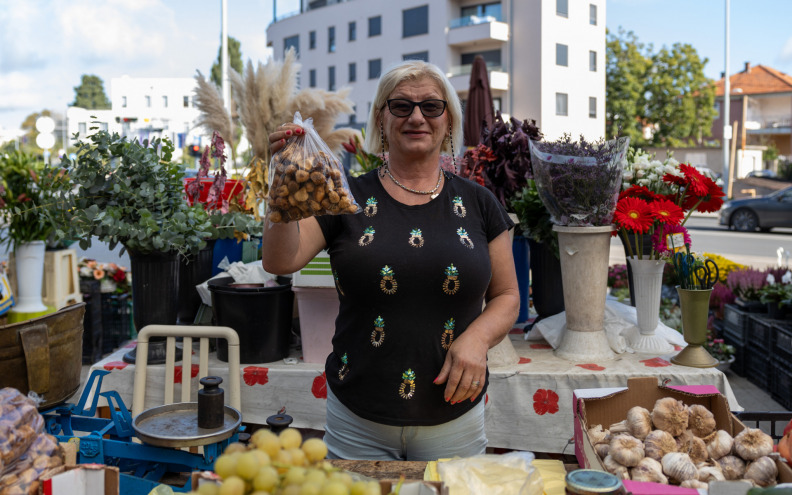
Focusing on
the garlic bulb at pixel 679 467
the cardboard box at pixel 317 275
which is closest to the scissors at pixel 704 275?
the garlic bulb at pixel 679 467

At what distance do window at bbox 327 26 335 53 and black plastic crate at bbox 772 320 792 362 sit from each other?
1379 inches

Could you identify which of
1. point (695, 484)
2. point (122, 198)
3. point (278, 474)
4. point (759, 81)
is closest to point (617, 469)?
point (695, 484)

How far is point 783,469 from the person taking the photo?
1458 millimetres

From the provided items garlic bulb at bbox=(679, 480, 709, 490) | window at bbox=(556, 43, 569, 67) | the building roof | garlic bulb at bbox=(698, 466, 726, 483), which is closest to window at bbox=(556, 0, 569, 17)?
window at bbox=(556, 43, 569, 67)

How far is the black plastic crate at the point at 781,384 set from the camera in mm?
4176

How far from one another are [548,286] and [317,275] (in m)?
1.36

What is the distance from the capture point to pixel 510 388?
2.84m

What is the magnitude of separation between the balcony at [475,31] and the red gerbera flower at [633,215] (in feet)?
91.6

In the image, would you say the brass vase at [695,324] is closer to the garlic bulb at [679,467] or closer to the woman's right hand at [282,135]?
the garlic bulb at [679,467]

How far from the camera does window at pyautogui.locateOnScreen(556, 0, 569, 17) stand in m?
30.1

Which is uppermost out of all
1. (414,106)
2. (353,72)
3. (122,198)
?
(353,72)

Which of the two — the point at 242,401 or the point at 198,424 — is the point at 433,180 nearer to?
the point at 198,424

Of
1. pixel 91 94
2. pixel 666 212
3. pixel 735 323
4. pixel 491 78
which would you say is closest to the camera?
pixel 666 212

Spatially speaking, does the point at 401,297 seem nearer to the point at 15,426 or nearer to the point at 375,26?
the point at 15,426
